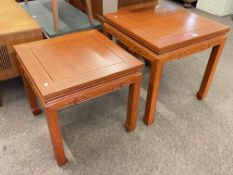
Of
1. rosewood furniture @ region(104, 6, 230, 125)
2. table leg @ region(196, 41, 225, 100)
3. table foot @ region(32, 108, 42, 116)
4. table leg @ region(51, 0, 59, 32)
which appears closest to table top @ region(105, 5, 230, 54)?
rosewood furniture @ region(104, 6, 230, 125)

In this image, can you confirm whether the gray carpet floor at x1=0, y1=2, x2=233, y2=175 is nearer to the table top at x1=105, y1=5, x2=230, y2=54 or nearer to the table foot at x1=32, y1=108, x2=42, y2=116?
the table foot at x1=32, y1=108, x2=42, y2=116

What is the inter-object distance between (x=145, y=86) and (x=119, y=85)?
0.70 meters

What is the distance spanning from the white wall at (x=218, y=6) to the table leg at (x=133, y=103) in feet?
8.37

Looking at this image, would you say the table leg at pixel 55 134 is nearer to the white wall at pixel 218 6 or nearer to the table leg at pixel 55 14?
the table leg at pixel 55 14

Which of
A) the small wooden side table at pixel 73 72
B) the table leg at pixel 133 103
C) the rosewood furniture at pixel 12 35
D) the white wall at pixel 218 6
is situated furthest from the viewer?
the white wall at pixel 218 6

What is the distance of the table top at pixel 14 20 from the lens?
1340mm

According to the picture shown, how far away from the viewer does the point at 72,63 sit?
41.8 inches

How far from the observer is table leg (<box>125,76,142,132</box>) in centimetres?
115

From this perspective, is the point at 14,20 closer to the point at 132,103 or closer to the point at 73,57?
the point at 73,57

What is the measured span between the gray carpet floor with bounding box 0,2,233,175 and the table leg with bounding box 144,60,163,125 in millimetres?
72

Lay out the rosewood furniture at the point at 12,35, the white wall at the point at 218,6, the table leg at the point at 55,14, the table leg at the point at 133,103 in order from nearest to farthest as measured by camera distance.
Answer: the table leg at the point at 133,103, the rosewood furniture at the point at 12,35, the table leg at the point at 55,14, the white wall at the point at 218,6

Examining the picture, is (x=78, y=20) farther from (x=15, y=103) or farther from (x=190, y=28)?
(x=190, y=28)

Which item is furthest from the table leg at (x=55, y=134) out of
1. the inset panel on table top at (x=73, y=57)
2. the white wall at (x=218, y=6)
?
the white wall at (x=218, y=6)

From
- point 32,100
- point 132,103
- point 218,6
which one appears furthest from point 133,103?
point 218,6
